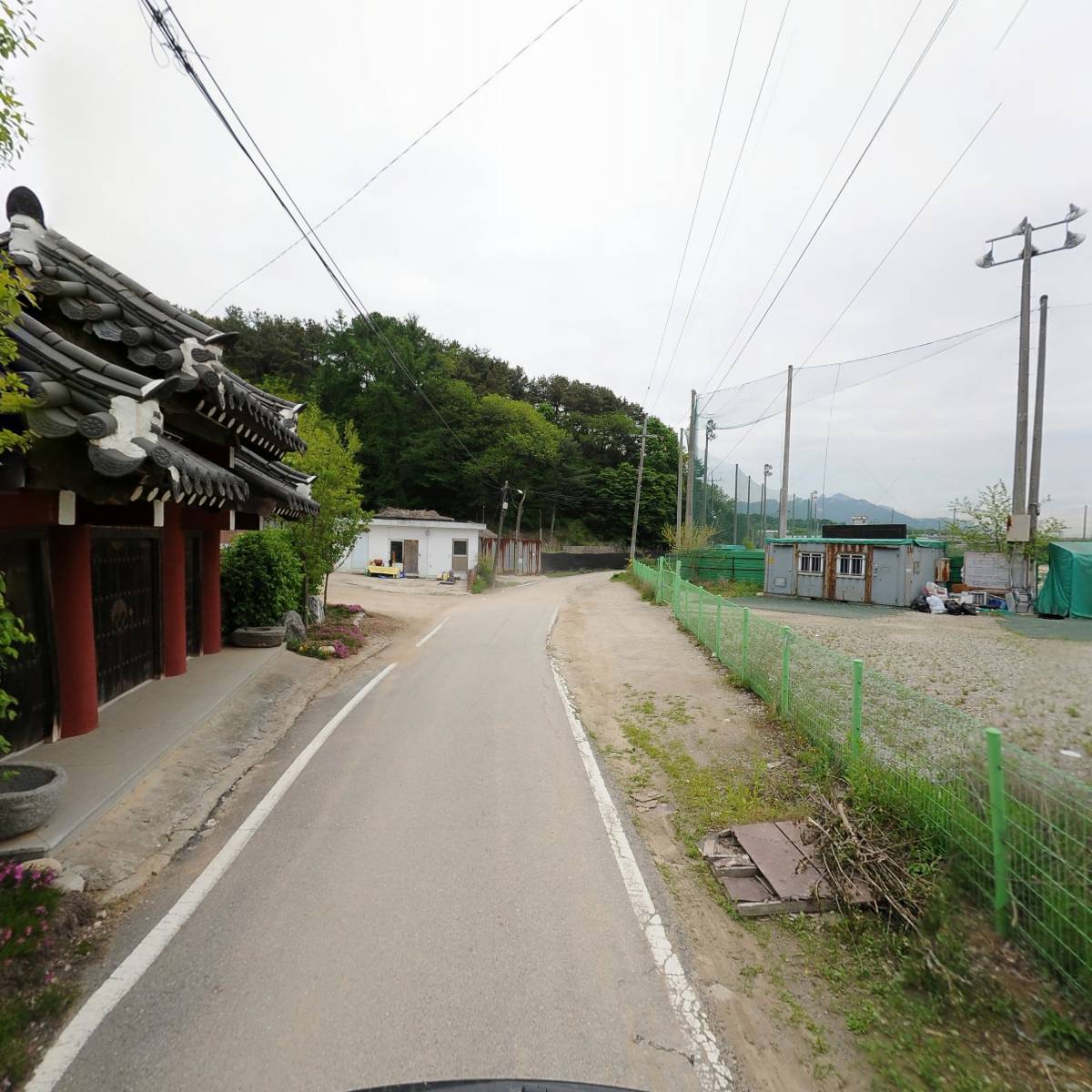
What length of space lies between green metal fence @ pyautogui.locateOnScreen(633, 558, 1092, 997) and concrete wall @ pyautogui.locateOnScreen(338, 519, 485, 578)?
1069 inches

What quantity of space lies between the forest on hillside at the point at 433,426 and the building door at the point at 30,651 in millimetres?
36312

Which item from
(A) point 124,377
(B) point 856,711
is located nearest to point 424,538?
(A) point 124,377

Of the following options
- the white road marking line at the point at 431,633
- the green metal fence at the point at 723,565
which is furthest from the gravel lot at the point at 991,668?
the white road marking line at the point at 431,633

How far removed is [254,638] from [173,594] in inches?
100

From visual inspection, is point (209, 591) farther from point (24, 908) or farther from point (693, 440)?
point (693, 440)

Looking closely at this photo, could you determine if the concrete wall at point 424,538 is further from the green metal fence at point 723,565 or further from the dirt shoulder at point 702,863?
the dirt shoulder at point 702,863

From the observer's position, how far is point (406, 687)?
9656 mm

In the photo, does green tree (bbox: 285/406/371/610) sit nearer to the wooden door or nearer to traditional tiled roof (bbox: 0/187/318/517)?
traditional tiled roof (bbox: 0/187/318/517)

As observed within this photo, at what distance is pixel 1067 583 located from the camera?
59.6ft

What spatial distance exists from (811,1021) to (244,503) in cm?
838

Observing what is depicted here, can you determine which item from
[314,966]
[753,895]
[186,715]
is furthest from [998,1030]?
[186,715]

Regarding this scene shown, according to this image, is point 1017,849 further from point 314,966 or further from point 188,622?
point 188,622

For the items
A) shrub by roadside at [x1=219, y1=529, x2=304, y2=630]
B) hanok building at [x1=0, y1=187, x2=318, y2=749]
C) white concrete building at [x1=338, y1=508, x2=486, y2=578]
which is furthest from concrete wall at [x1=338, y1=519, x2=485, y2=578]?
hanok building at [x1=0, y1=187, x2=318, y2=749]

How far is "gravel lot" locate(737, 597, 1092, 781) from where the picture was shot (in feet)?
21.9
